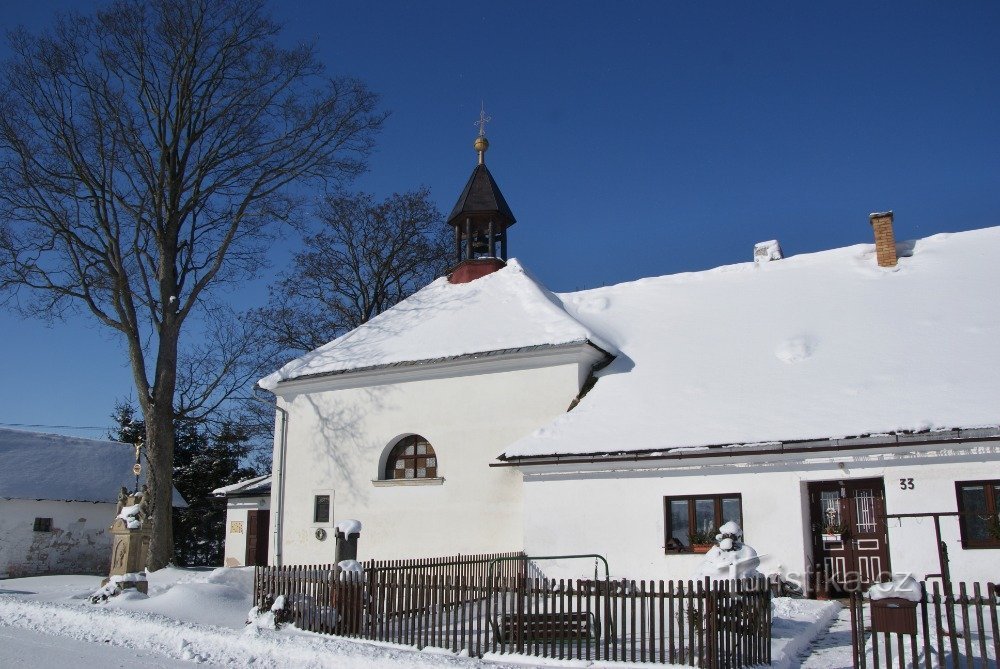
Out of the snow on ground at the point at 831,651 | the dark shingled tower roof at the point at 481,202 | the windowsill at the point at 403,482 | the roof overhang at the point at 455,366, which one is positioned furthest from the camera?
A: the dark shingled tower roof at the point at 481,202

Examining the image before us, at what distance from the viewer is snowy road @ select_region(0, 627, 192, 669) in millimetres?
9844

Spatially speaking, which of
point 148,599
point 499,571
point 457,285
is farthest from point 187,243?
point 499,571

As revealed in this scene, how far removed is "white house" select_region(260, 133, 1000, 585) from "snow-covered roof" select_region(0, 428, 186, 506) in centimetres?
1265

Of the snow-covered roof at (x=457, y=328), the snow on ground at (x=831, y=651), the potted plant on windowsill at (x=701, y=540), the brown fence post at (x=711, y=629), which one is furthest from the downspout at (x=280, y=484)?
the brown fence post at (x=711, y=629)

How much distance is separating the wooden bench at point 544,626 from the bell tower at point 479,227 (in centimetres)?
1423

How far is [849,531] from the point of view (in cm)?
1388

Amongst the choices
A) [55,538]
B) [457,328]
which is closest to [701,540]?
[457,328]

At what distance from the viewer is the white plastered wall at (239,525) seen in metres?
29.9

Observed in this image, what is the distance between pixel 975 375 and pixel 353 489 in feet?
41.7

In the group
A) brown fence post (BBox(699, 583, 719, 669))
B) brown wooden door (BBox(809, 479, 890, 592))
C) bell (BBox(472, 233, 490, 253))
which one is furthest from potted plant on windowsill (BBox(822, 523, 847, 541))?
bell (BBox(472, 233, 490, 253))

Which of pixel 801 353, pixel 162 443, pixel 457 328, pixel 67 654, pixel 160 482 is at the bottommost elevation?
pixel 67 654

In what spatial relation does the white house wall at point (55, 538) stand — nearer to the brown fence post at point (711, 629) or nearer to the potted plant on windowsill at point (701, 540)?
the potted plant on windowsill at point (701, 540)

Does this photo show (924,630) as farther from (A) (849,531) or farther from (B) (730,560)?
(A) (849,531)

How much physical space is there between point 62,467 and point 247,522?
711cm
